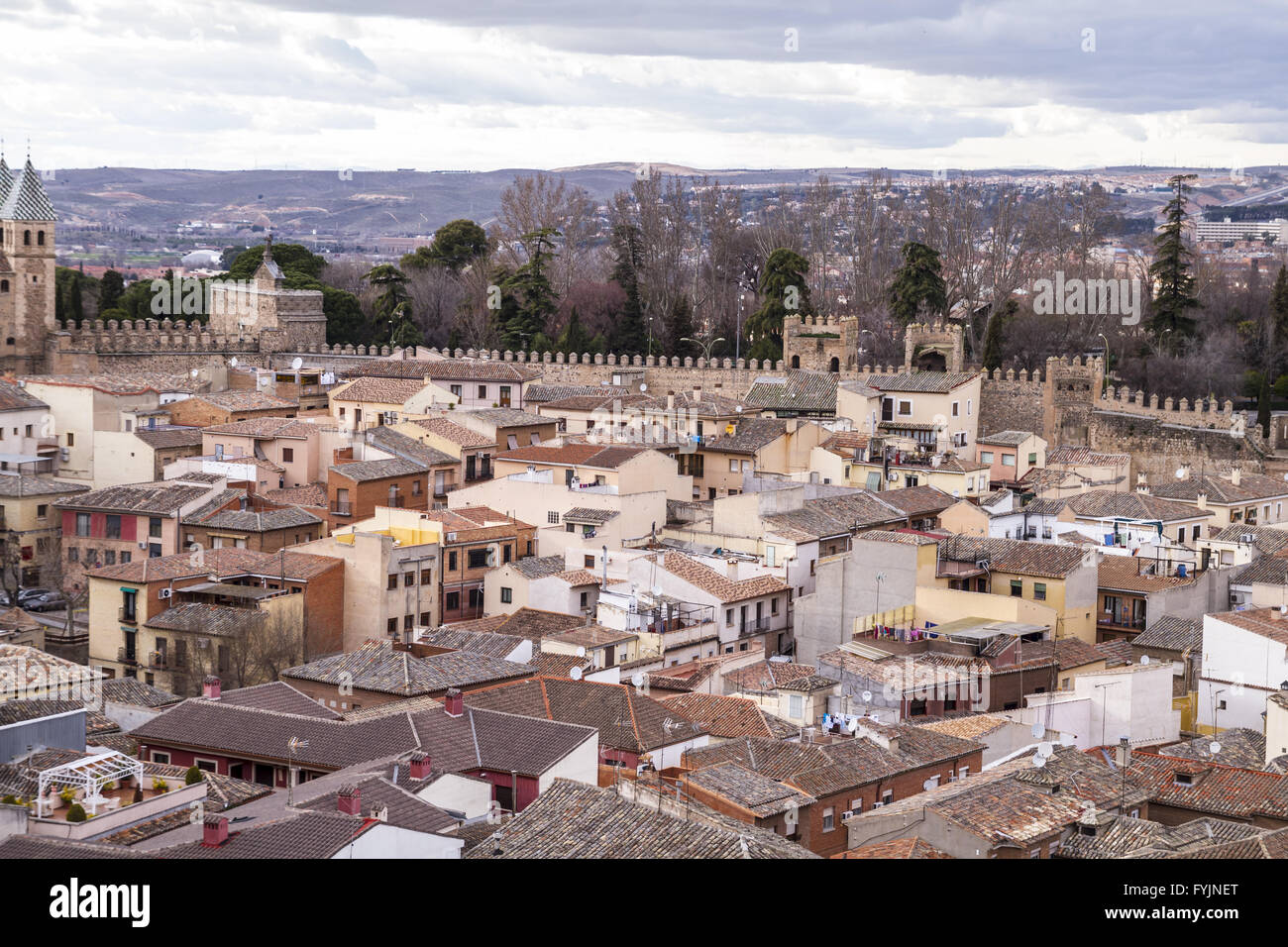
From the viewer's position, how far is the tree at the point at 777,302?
34.5 m

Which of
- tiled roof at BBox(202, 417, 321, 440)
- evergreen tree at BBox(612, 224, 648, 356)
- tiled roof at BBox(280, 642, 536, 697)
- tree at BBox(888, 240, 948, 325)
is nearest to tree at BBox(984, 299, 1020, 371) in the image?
tree at BBox(888, 240, 948, 325)

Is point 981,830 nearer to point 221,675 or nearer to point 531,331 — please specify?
point 221,675

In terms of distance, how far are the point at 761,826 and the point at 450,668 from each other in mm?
5223

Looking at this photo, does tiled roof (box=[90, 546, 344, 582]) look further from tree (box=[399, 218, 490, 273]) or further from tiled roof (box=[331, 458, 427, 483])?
tree (box=[399, 218, 490, 273])

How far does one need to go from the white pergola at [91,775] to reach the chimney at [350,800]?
1312 millimetres

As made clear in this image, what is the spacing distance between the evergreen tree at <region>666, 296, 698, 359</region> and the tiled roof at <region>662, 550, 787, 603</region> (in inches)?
675

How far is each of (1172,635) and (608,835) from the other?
1116 centimetres

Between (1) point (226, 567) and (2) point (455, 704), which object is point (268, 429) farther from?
(2) point (455, 704)

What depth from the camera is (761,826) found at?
11.1 metres

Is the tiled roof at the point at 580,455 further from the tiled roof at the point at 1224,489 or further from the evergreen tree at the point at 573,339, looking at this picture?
the evergreen tree at the point at 573,339
